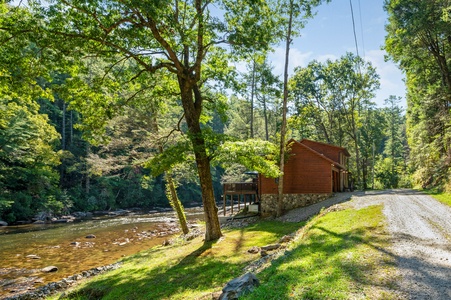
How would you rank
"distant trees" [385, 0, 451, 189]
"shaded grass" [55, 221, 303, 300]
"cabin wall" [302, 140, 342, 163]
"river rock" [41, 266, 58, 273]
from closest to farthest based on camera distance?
"shaded grass" [55, 221, 303, 300], "river rock" [41, 266, 58, 273], "distant trees" [385, 0, 451, 189], "cabin wall" [302, 140, 342, 163]

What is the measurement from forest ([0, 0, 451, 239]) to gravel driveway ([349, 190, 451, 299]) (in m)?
5.44

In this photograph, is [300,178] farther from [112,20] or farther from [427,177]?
[112,20]

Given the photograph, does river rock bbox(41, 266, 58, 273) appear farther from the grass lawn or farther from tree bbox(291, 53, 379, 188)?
tree bbox(291, 53, 379, 188)

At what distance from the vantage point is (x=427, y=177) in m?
24.1

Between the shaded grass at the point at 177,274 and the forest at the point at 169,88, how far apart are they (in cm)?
194

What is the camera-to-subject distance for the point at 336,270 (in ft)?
18.1

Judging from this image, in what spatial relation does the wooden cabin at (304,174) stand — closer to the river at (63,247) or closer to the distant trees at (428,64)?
the distant trees at (428,64)

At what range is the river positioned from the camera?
12383 millimetres

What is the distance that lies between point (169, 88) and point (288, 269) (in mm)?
10861

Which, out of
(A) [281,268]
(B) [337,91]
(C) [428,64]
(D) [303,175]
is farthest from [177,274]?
(B) [337,91]

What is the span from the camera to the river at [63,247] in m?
12.4

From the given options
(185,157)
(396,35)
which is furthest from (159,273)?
(396,35)

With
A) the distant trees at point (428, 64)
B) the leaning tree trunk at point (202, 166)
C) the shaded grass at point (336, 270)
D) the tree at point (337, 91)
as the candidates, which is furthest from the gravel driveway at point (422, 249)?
the tree at point (337, 91)

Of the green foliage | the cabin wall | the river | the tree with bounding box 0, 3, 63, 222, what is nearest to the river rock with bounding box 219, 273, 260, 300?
the green foliage
